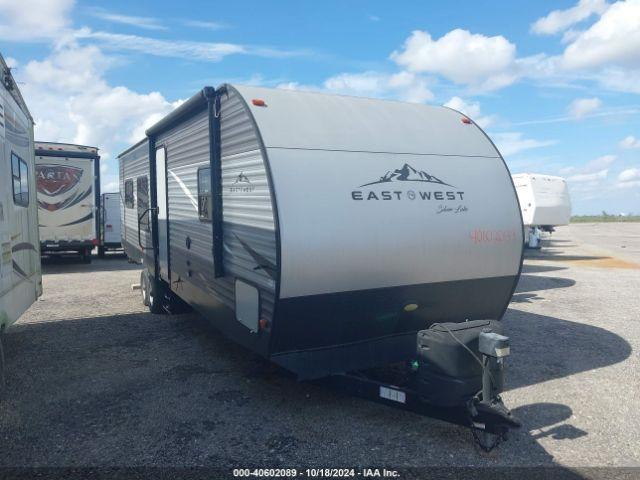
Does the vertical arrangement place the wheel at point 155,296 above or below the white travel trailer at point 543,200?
below

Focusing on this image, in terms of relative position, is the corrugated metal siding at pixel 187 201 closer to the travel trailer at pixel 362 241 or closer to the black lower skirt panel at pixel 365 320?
the travel trailer at pixel 362 241

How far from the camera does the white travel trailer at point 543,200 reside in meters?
18.6

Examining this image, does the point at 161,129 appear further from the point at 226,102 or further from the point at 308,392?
the point at 308,392

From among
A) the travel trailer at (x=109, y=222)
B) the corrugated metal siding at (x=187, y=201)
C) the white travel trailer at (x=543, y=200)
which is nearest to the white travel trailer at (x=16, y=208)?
the corrugated metal siding at (x=187, y=201)

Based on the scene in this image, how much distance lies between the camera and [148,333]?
7891 millimetres

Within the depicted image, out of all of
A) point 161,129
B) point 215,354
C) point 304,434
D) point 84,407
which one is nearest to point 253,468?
point 304,434

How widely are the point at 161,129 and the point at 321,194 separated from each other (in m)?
Answer: 4.07

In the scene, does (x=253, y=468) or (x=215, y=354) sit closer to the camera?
(x=253, y=468)

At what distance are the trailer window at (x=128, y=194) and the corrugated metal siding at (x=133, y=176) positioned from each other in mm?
97

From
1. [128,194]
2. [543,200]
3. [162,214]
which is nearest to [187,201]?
[162,214]

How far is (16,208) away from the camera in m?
6.25

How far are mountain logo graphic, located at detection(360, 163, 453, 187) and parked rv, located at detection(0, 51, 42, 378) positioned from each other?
3.92 m

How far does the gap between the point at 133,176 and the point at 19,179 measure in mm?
3458

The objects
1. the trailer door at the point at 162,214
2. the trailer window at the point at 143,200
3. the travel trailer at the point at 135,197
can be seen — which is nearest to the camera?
the trailer door at the point at 162,214
